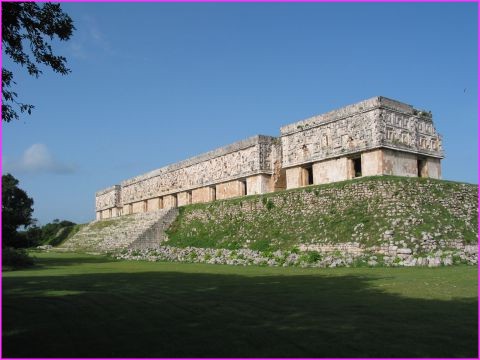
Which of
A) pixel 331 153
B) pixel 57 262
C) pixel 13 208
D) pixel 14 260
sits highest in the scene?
pixel 331 153

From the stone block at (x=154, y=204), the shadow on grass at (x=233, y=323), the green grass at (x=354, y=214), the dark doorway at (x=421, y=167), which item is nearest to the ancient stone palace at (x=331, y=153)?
the dark doorway at (x=421, y=167)

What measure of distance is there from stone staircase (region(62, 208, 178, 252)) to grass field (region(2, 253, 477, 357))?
17.4 metres

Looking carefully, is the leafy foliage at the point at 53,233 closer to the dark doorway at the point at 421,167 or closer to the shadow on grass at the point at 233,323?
the dark doorway at the point at 421,167

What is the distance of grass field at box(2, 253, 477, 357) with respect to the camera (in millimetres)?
4086

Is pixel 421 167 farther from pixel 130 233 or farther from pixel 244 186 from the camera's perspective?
pixel 130 233

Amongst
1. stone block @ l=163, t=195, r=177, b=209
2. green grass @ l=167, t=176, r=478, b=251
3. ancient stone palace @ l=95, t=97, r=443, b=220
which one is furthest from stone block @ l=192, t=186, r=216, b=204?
green grass @ l=167, t=176, r=478, b=251

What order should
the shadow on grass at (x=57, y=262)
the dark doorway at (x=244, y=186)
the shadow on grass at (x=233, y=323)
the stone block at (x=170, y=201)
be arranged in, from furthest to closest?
1. the stone block at (x=170, y=201)
2. the dark doorway at (x=244, y=186)
3. the shadow on grass at (x=57, y=262)
4. the shadow on grass at (x=233, y=323)

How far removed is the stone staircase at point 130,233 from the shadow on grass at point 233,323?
18256 mm

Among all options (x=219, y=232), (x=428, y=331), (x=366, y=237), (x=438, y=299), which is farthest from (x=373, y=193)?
(x=428, y=331)

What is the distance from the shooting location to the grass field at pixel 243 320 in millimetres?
4086

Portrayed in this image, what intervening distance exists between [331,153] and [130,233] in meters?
14.1

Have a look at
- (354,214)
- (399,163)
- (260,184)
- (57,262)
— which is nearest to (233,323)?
(354,214)

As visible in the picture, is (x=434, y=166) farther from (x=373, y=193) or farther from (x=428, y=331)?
(x=428, y=331)

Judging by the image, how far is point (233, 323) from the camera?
16.8 feet
